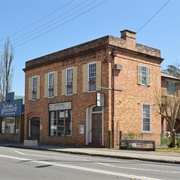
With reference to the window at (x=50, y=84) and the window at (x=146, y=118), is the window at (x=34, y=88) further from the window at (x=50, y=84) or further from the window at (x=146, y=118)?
the window at (x=146, y=118)

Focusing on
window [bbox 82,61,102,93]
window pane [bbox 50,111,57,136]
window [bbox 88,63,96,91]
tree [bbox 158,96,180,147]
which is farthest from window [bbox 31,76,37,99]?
tree [bbox 158,96,180,147]

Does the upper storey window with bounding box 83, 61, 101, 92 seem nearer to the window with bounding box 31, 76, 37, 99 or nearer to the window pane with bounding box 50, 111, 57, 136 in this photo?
the window pane with bounding box 50, 111, 57, 136

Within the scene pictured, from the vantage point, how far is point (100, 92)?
25.8 metres

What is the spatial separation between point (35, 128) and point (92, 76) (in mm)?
10270

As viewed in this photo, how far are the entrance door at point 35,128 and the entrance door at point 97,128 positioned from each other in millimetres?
8525

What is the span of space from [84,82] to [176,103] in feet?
24.7

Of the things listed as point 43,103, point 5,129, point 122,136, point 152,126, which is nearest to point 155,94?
point 152,126

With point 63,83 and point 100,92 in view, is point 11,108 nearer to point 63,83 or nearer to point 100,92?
point 63,83

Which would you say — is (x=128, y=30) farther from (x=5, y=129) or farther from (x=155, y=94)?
(x=5, y=129)

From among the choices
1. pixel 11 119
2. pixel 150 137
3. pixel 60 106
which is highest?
pixel 60 106

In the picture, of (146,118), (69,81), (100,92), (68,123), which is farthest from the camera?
(69,81)

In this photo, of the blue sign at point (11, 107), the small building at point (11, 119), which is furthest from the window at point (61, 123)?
the blue sign at point (11, 107)

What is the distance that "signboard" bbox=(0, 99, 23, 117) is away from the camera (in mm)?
36344

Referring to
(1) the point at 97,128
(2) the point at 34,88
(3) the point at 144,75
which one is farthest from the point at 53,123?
(3) the point at 144,75
